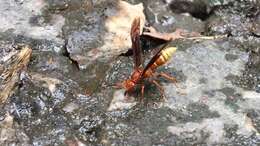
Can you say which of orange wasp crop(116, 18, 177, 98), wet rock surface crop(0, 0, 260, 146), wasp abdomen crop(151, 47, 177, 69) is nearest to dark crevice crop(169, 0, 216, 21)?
wet rock surface crop(0, 0, 260, 146)

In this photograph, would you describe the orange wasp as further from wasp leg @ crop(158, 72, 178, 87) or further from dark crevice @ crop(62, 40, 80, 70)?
dark crevice @ crop(62, 40, 80, 70)

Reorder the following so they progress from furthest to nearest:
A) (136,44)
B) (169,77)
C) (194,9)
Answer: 1. (194,9)
2. (169,77)
3. (136,44)

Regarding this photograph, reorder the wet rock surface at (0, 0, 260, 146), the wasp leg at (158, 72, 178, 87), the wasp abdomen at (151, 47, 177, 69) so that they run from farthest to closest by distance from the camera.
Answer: the wasp leg at (158, 72, 178, 87) < the wasp abdomen at (151, 47, 177, 69) < the wet rock surface at (0, 0, 260, 146)

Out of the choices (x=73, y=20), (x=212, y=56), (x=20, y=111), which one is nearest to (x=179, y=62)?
(x=212, y=56)

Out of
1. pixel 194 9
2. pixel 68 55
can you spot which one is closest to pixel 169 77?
pixel 68 55

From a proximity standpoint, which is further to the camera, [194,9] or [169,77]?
[194,9]

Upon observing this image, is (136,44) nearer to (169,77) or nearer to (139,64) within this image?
(139,64)

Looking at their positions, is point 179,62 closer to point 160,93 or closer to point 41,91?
point 160,93

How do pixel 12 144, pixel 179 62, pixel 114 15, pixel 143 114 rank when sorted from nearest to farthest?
pixel 12 144, pixel 143 114, pixel 179 62, pixel 114 15

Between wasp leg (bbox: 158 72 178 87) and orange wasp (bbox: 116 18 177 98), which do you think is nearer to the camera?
orange wasp (bbox: 116 18 177 98)
